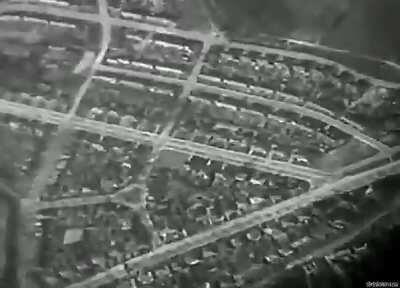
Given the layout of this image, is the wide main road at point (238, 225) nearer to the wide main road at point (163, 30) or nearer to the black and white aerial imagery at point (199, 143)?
the black and white aerial imagery at point (199, 143)

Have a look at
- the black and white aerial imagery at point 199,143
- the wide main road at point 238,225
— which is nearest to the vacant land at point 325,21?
the black and white aerial imagery at point 199,143

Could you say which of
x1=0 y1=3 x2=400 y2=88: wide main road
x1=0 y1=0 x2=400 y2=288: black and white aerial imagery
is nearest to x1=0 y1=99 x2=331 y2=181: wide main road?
x1=0 y1=0 x2=400 y2=288: black and white aerial imagery

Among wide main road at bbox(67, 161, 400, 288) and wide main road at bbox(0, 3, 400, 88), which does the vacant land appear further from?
wide main road at bbox(67, 161, 400, 288)

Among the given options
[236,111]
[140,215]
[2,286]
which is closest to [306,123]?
[236,111]

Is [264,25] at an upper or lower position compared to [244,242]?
upper

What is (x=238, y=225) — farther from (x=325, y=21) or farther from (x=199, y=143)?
(x=325, y=21)

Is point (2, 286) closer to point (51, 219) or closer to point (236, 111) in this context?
point (51, 219)
